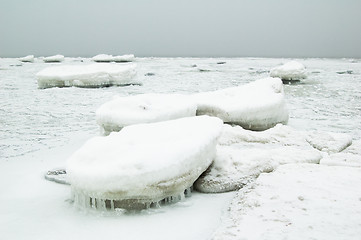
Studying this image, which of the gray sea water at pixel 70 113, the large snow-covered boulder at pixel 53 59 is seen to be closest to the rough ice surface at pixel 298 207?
the gray sea water at pixel 70 113

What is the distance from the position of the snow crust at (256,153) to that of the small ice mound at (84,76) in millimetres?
8244

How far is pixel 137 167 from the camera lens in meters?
2.49

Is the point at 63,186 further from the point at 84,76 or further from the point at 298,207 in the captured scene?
the point at 84,76

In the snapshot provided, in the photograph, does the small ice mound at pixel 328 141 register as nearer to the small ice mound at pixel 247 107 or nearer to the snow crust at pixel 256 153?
the snow crust at pixel 256 153

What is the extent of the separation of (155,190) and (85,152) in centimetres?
63

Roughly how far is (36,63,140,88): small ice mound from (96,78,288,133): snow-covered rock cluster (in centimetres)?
698

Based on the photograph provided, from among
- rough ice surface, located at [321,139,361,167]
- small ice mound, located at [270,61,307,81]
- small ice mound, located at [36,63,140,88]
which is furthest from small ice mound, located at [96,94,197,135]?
small ice mound, located at [270,61,307,81]

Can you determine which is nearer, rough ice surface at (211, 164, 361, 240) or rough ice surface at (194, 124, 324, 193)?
rough ice surface at (211, 164, 361, 240)

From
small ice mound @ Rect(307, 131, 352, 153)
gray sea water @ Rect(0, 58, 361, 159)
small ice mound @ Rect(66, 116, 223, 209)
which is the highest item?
small ice mound @ Rect(66, 116, 223, 209)

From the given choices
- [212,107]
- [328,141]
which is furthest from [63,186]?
[328,141]

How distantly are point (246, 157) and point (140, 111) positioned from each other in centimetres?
153

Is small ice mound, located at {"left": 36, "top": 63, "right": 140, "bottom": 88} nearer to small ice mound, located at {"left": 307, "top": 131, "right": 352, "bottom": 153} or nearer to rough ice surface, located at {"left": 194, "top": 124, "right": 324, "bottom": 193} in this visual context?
rough ice surface, located at {"left": 194, "top": 124, "right": 324, "bottom": 193}

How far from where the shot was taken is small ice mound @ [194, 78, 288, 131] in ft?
15.9

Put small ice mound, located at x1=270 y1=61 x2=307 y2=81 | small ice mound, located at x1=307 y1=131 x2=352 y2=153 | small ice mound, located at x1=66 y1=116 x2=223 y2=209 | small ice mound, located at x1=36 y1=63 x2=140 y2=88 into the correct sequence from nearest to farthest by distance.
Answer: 1. small ice mound, located at x1=66 y1=116 x2=223 y2=209
2. small ice mound, located at x1=307 y1=131 x2=352 y2=153
3. small ice mound, located at x1=36 y1=63 x2=140 y2=88
4. small ice mound, located at x1=270 y1=61 x2=307 y2=81
